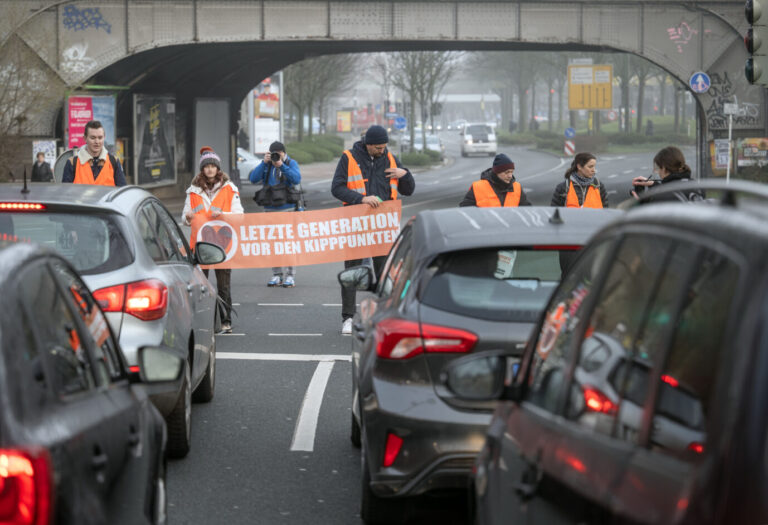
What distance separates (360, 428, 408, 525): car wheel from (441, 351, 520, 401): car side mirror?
2.01 meters

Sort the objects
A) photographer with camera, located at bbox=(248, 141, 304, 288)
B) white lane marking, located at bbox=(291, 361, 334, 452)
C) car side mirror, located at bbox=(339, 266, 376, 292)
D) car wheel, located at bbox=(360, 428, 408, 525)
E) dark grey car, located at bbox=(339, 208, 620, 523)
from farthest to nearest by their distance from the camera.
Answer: photographer with camera, located at bbox=(248, 141, 304, 288) → white lane marking, located at bbox=(291, 361, 334, 452) → car side mirror, located at bbox=(339, 266, 376, 292) → car wheel, located at bbox=(360, 428, 408, 525) → dark grey car, located at bbox=(339, 208, 620, 523)

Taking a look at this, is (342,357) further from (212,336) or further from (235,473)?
(235,473)

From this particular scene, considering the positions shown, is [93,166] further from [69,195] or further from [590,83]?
[590,83]

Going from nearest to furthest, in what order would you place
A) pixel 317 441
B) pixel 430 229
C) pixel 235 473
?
pixel 430 229 → pixel 235 473 → pixel 317 441

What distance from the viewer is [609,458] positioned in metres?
2.77

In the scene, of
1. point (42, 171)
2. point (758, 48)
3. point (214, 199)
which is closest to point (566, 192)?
point (758, 48)

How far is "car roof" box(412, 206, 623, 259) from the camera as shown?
5.63 meters

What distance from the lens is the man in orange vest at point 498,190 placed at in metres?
10.6

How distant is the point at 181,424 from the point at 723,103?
29.5m

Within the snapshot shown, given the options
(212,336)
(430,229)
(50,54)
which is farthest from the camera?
(50,54)

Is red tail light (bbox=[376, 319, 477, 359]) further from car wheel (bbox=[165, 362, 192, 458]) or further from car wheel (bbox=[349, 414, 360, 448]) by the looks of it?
car wheel (bbox=[349, 414, 360, 448])

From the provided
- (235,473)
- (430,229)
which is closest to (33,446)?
(430,229)

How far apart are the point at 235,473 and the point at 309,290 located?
9.70m

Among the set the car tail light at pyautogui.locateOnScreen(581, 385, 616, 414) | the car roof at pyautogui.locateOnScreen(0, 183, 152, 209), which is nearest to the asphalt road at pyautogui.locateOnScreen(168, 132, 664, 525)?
the car roof at pyautogui.locateOnScreen(0, 183, 152, 209)
